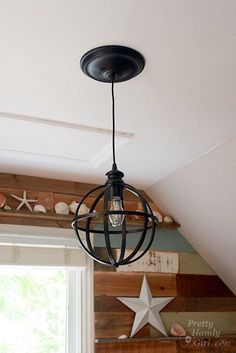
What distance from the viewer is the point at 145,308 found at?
10.2 ft

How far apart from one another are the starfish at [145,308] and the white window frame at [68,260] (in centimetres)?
29

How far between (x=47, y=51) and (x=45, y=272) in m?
1.82

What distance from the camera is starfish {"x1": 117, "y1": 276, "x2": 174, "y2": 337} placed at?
3.05 meters

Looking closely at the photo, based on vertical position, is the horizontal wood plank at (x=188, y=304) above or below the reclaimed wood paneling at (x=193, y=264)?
below

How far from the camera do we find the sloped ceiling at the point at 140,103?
1.46 metres

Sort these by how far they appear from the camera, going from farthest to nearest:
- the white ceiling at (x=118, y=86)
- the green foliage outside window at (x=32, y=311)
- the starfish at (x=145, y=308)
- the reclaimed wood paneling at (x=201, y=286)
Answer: the reclaimed wood paneling at (x=201, y=286)
the starfish at (x=145, y=308)
the green foliage outside window at (x=32, y=311)
the white ceiling at (x=118, y=86)

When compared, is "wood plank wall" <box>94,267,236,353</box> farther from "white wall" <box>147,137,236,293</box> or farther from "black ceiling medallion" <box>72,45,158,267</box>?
"black ceiling medallion" <box>72,45,158,267</box>

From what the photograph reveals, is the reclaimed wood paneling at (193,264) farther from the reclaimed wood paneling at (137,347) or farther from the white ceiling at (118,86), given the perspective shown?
the white ceiling at (118,86)

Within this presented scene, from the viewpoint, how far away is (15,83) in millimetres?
1854

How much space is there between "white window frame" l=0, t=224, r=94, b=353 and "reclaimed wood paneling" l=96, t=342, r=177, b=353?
0.10 metres

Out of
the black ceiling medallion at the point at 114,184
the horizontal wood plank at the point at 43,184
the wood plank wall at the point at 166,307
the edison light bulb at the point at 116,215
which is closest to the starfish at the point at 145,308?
the wood plank wall at the point at 166,307

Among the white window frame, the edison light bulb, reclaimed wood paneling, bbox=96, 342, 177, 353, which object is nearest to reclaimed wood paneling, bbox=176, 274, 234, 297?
reclaimed wood paneling, bbox=96, 342, 177, 353

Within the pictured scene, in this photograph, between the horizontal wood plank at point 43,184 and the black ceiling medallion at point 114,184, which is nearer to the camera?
the black ceiling medallion at point 114,184

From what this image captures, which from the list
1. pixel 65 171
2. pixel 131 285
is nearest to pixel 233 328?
pixel 131 285
